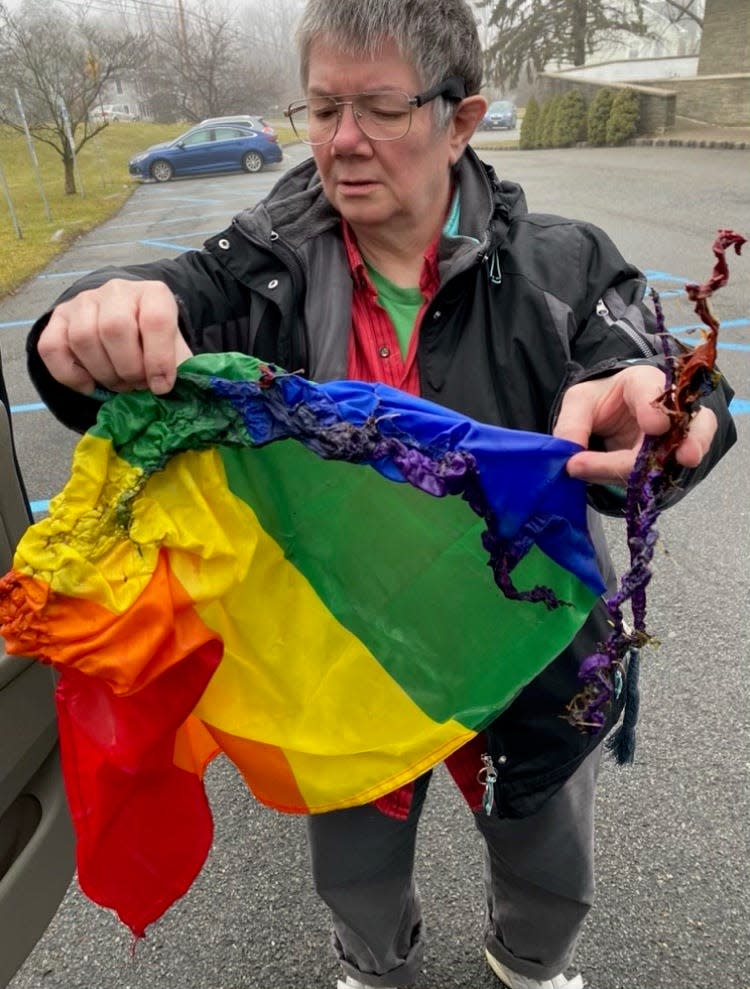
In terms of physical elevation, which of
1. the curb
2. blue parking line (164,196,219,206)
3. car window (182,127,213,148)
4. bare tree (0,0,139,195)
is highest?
bare tree (0,0,139,195)

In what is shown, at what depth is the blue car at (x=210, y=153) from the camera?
72.8 feet

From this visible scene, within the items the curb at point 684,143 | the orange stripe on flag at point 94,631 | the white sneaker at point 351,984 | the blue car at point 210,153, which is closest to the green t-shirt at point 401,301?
the orange stripe on flag at point 94,631

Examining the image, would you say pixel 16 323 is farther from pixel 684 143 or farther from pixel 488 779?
pixel 684 143

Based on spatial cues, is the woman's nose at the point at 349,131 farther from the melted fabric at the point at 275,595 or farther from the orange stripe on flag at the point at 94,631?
the orange stripe on flag at the point at 94,631

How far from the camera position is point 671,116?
22.3m

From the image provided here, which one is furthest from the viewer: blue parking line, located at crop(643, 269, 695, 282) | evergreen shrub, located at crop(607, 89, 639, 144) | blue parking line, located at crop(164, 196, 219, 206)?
evergreen shrub, located at crop(607, 89, 639, 144)

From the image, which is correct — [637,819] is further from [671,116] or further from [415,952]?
[671,116]

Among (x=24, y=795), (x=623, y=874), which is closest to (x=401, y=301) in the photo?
(x=24, y=795)

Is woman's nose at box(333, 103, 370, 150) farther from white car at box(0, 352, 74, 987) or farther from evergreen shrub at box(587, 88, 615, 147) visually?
evergreen shrub at box(587, 88, 615, 147)

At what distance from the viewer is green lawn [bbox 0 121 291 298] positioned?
11.9m

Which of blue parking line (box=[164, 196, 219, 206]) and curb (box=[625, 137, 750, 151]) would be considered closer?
blue parking line (box=[164, 196, 219, 206])

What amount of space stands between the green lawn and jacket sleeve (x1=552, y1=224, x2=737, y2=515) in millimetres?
9591

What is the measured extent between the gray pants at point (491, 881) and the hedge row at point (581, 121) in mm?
23706

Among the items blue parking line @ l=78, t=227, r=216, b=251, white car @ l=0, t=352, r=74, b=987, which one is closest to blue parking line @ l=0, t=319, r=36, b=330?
blue parking line @ l=78, t=227, r=216, b=251
